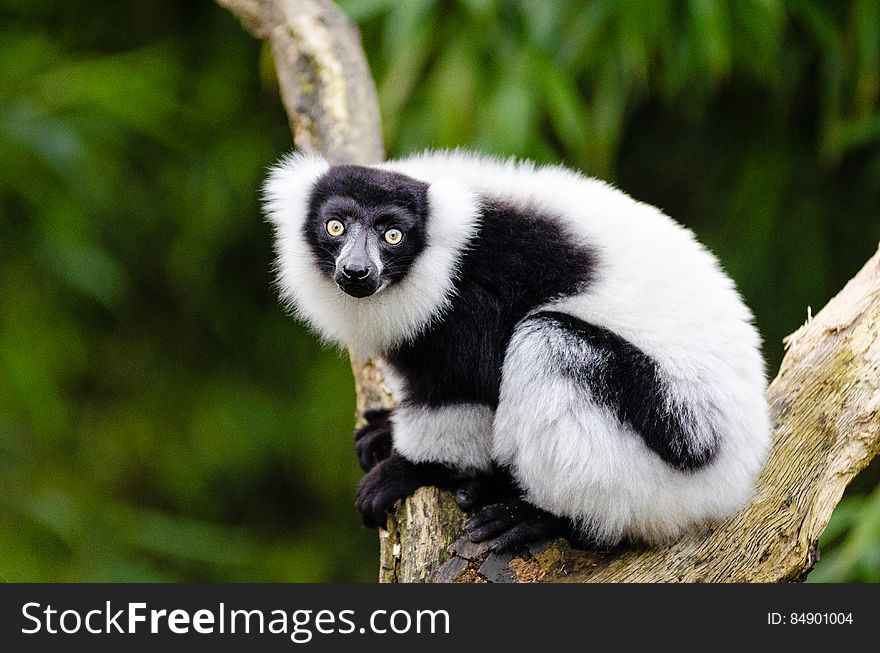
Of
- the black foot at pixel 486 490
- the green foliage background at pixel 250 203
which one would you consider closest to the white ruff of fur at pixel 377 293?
the black foot at pixel 486 490

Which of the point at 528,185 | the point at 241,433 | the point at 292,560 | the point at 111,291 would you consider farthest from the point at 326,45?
the point at 292,560

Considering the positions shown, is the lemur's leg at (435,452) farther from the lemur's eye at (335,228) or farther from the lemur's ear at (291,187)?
the lemur's ear at (291,187)

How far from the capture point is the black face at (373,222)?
130 inches

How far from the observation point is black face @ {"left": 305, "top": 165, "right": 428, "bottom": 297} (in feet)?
10.8

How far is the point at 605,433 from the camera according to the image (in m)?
3.09

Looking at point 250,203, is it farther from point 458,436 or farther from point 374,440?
point 458,436

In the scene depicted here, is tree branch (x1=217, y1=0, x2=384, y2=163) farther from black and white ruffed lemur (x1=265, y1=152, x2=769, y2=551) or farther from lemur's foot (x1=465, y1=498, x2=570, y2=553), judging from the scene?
lemur's foot (x1=465, y1=498, x2=570, y2=553)

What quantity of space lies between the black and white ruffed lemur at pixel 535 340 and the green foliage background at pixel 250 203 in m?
2.01

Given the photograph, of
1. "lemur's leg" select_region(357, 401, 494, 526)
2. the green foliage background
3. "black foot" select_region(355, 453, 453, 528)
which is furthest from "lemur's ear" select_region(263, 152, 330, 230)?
the green foliage background

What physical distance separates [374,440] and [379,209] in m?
0.95

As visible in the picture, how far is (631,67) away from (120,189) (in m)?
3.73

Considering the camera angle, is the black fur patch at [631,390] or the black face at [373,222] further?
the black face at [373,222]

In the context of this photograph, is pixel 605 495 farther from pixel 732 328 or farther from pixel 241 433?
pixel 241 433

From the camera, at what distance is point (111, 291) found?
7008 mm
